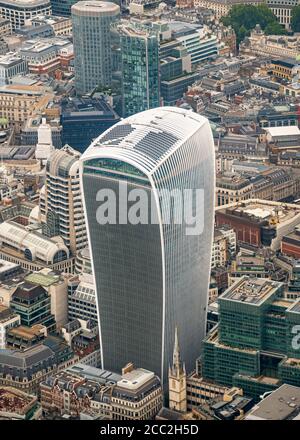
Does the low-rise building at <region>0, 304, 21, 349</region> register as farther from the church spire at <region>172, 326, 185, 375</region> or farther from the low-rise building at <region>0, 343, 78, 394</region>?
the church spire at <region>172, 326, 185, 375</region>

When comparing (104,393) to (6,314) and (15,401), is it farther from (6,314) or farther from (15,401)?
(6,314)

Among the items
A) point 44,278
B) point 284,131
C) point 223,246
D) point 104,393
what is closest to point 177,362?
point 104,393

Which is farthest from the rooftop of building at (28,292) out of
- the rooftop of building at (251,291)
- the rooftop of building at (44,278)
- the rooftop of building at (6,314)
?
the rooftop of building at (251,291)

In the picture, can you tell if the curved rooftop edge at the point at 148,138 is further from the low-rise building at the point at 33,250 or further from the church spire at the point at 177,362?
the low-rise building at the point at 33,250

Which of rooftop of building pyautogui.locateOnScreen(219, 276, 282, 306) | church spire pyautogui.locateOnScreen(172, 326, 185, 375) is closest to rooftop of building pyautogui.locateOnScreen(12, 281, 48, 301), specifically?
church spire pyautogui.locateOnScreen(172, 326, 185, 375)

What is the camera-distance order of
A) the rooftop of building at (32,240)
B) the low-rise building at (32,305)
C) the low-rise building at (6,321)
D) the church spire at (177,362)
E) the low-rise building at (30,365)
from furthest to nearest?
the rooftop of building at (32,240), the low-rise building at (32,305), the low-rise building at (6,321), the low-rise building at (30,365), the church spire at (177,362)
